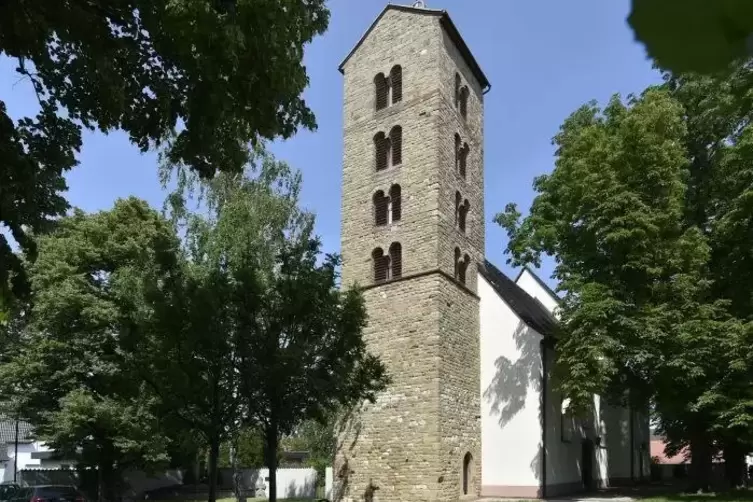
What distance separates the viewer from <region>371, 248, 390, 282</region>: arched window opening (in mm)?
25266

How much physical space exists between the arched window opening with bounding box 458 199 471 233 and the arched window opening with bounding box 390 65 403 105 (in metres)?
4.60

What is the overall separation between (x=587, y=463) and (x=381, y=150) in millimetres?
16097

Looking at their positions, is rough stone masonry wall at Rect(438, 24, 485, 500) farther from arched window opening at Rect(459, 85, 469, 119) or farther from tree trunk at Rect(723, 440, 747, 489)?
tree trunk at Rect(723, 440, 747, 489)

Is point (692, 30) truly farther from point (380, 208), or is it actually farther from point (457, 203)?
point (457, 203)

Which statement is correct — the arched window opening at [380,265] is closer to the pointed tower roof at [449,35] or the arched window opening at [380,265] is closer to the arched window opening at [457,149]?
the arched window opening at [457,149]

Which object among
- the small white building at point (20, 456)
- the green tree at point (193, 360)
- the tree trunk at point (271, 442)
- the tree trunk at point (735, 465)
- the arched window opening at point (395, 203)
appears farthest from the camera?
the small white building at point (20, 456)

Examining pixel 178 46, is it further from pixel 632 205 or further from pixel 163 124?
pixel 632 205

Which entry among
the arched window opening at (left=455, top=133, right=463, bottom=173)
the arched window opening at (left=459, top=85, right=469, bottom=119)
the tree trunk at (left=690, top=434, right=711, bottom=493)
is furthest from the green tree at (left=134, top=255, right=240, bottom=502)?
the tree trunk at (left=690, top=434, right=711, bottom=493)

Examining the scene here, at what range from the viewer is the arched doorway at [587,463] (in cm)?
2959

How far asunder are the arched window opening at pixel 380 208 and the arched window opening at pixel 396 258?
3.45 feet

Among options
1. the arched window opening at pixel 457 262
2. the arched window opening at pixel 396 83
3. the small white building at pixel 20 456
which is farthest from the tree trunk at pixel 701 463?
the small white building at pixel 20 456

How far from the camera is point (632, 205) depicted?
2198 cm

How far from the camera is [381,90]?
89.5 feet

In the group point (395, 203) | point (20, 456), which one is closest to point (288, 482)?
point (20, 456)
